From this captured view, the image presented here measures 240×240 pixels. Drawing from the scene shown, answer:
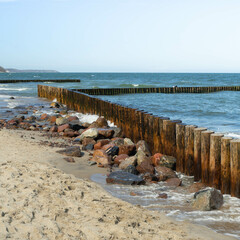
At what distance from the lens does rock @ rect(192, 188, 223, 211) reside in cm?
505

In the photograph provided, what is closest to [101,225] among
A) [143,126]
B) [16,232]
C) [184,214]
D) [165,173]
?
[16,232]

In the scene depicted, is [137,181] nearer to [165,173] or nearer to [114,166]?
[165,173]

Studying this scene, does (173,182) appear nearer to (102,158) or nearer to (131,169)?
(131,169)

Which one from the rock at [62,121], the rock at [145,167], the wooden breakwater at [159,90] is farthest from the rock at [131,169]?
the wooden breakwater at [159,90]

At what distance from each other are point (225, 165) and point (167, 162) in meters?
1.62

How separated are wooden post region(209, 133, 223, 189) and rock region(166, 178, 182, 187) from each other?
0.59m

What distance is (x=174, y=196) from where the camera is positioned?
5.69m

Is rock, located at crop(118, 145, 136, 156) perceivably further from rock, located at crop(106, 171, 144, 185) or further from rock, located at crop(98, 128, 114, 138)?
rock, located at crop(98, 128, 114, 138)

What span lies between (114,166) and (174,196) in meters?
2.06

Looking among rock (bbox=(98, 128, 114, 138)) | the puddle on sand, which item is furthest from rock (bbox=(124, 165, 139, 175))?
rock (bbox=(98, 128, 114, 138))

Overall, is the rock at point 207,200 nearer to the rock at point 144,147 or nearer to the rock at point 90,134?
the rock at point 144,147

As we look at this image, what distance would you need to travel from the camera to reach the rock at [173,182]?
6.28 metres

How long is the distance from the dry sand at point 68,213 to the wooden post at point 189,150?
2.06 metres

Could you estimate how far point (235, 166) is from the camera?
562cm
